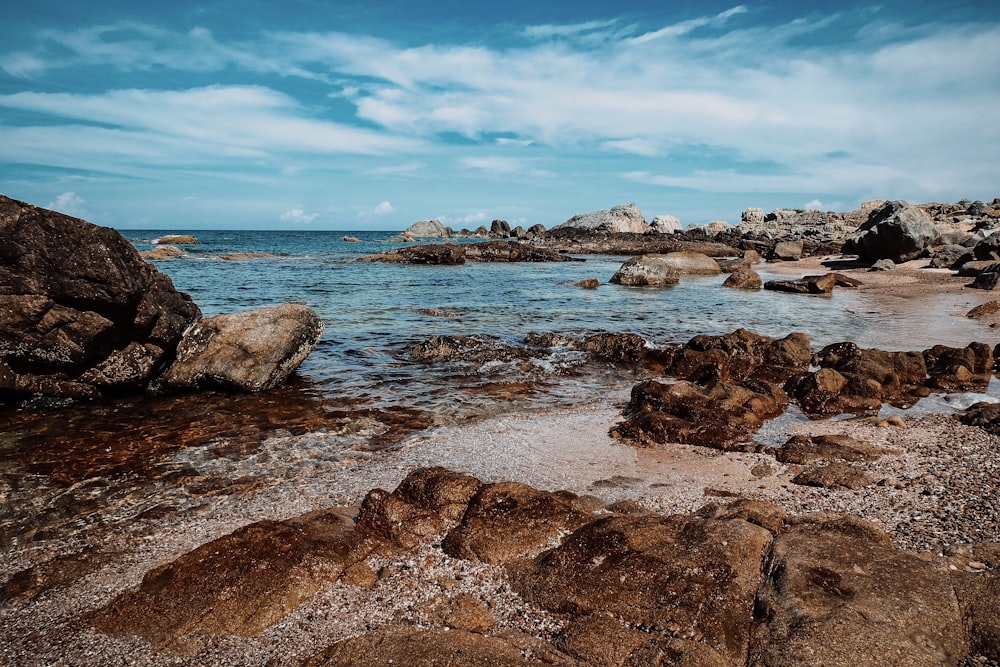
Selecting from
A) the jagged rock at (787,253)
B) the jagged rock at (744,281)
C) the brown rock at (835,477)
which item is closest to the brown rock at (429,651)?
the brown rock at (835,477)

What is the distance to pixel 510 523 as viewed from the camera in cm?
414

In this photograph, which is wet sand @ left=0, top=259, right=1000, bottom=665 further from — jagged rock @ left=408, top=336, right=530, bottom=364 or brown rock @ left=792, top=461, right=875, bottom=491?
jagged rock @ left=408, top=336, right=530, bottom=364

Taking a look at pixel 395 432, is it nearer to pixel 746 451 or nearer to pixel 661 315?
pixel 746 451

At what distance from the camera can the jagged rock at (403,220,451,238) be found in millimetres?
120500

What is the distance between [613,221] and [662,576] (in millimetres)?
74063

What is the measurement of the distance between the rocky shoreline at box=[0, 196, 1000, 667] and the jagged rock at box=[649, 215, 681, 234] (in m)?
78.9

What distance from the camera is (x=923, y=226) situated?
97.9 ft

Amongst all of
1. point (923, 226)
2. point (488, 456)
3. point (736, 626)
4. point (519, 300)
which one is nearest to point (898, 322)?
point (519, 300)

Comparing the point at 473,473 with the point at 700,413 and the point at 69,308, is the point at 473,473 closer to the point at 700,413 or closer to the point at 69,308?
the point at 700,413

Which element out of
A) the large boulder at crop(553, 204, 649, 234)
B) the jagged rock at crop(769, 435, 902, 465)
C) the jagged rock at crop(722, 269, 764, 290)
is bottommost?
the jagged rock at crop(769, 435, 902, 465)

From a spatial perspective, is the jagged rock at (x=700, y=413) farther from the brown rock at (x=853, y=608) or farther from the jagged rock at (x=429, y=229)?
the jagged rock at (x=429, y=229)

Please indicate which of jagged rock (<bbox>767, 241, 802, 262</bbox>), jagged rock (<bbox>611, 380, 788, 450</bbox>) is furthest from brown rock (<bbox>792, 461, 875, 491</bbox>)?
jagged rock (<bbox>767, 241, 802, 262</bbox>)

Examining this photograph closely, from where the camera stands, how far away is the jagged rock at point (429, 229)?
120 m

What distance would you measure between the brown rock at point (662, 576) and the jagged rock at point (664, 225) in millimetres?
81396
